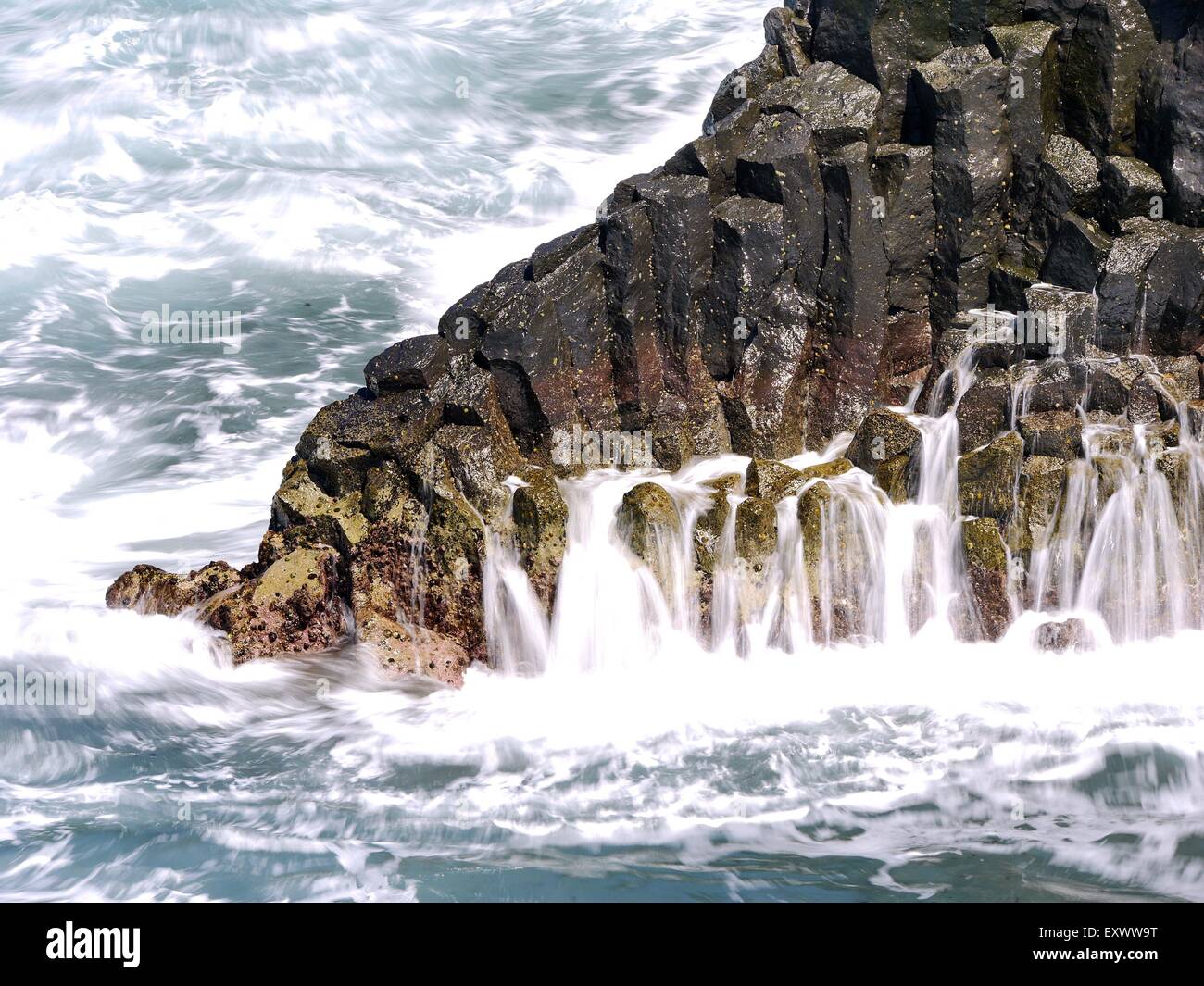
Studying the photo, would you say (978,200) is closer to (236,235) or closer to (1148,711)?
(1148,711)

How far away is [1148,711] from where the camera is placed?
11.1 m

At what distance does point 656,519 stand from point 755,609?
119cm

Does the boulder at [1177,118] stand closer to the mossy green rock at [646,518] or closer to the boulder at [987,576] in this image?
the boulder at [987,576]

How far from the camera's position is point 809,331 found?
1312 centimetres

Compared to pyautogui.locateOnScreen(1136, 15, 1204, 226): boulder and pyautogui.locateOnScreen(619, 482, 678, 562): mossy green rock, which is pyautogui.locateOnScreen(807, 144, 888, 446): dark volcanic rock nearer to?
pyautogui.locateOnScreen(619, 482, 678, 562): mossy green rock

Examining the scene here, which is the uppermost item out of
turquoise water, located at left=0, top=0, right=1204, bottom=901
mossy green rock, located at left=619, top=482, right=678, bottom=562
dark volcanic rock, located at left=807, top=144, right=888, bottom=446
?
Result: dark volcanic rock, located at left=807, top=144, right=888, bottom=446

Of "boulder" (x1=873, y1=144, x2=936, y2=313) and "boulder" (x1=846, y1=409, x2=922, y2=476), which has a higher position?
"boulder" (x1=873, y1=144, x2=936, y2=313)

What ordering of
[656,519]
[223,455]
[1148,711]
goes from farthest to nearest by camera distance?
1. [223,455]
2. [656,519]
3. [1148,711]

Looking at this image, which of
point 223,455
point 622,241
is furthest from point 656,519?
point 223,455

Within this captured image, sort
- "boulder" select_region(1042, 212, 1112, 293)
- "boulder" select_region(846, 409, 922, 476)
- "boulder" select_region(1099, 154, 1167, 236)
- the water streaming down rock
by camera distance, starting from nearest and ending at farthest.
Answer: the water streaming down rock → "boulder" select_region(846, 409, 922, 476) → "boulder" select_region(1042, 212, 1112, 293) → "boulder" select_region(1099, 154, 1167, 236)

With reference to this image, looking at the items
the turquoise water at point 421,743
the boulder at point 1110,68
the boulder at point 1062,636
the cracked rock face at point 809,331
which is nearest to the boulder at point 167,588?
the cracked rock face at point 809,331

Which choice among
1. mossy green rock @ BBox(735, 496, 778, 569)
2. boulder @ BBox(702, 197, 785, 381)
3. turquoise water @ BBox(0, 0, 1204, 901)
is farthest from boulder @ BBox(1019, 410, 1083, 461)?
boulder @ BBox(702, 197, 785, 381)

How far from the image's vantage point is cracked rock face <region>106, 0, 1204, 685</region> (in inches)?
474

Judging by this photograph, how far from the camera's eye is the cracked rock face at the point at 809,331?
12039mm
